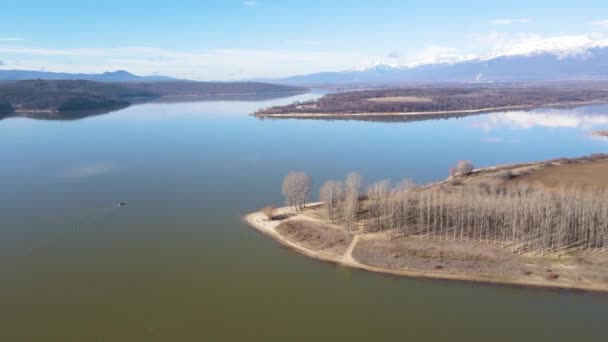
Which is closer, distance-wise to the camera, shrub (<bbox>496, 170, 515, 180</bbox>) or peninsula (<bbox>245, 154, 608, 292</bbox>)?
peninsula (<bbox>245, 154, 608, 292</bbox>)

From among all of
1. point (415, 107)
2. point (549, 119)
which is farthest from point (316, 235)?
point (415, 107)

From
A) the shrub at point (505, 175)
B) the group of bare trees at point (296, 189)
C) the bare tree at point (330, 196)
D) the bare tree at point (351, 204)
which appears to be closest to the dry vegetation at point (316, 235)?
the bare tree at point (351, 204)

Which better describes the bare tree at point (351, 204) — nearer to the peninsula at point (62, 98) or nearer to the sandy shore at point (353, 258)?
the sandy shore at point (353, 258)

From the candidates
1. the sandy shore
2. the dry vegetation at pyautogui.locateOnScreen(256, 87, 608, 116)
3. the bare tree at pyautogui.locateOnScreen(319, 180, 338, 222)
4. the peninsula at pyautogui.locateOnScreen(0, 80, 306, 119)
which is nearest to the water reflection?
the dry vegetation at pyautogui.locateOnScreen(256, 87, 608, 116)

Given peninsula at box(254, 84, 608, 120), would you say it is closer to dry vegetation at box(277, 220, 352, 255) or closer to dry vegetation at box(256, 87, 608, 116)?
dry vegetation at box(256, 87, 608, 116)

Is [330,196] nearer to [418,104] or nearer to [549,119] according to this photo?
[549,119]
